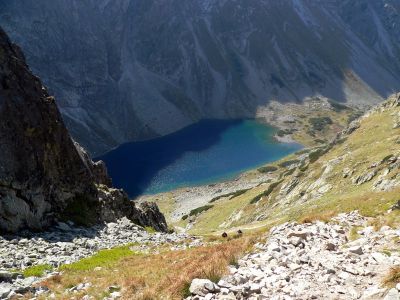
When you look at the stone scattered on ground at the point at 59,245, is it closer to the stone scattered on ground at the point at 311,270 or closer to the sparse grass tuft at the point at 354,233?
the stone scattered on ground at the point at 311,270

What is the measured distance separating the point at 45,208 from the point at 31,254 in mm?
10010

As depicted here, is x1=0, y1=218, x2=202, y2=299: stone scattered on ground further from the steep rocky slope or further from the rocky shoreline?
the rocky shoreline

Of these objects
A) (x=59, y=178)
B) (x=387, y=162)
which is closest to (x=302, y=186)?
(x=387, y=162)

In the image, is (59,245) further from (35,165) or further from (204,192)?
(204,192)

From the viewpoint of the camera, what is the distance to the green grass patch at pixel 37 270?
21455mm

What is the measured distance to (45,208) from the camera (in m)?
35.4

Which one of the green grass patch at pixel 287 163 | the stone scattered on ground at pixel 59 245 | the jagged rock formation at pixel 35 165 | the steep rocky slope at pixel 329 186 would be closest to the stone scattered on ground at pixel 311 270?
the stone scattered on ground at pixel 59 245

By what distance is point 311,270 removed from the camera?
14.8 m

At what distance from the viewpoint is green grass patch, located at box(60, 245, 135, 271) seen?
2342 cm

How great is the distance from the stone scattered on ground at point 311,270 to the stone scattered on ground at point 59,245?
15.8 feet

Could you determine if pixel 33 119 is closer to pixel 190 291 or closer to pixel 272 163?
pixel 190 291

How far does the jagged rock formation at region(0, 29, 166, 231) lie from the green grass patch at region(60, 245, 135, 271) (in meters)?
8.19

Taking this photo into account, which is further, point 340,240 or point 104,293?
point 340,240

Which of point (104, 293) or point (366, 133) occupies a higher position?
point (104, 293)
